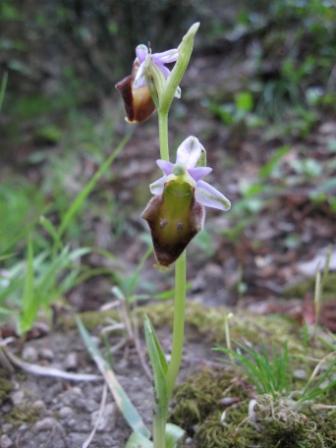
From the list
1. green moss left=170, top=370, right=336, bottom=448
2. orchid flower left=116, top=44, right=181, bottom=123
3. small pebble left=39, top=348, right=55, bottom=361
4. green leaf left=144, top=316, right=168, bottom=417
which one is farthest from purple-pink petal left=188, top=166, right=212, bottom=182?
small pebble left=39, top=348, right=55, bottom=361

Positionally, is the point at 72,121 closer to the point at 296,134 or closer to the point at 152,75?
the point at 296,134

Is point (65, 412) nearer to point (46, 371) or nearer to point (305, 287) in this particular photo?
point (46, 371)

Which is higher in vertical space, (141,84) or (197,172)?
(141,84)

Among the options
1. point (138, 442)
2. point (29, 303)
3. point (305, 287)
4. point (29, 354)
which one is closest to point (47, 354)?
point (29, 354)

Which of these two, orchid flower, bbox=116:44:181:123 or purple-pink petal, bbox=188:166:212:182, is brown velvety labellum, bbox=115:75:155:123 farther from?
purple-pink petal, bbox=188:166:212:182

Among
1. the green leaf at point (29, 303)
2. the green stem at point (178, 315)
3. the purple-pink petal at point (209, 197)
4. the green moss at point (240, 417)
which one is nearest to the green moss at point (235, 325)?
the green moss at point (240, 417)

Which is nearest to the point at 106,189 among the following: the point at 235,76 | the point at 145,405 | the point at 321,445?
the point at 235,76

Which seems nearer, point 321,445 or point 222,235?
point 321,445
